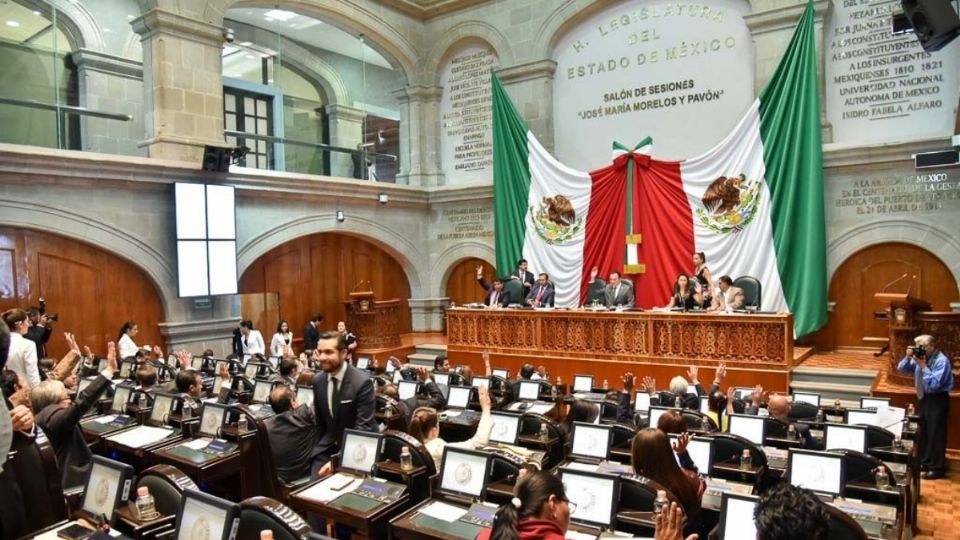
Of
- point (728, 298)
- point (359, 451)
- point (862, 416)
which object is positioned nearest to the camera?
point (359, 451)

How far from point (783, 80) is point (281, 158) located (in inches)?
392

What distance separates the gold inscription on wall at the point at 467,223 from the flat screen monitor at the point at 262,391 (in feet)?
25.9

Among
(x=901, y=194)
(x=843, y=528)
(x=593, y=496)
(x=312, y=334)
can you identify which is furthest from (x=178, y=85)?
(x=901, y=194)

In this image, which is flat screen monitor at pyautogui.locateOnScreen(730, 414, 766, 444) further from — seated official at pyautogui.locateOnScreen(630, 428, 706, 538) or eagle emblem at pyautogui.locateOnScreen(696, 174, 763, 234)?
eagle emblem at pyautogui.locateOnScreen(696, 174, 763, 234)

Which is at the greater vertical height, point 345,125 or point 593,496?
point 345,125

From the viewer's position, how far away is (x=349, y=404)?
4.19 metres

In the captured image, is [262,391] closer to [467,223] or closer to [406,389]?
[406,389]

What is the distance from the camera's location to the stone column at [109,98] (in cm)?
1205

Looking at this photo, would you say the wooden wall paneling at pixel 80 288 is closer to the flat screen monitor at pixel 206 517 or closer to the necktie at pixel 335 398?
the necktie at pixel 335 398

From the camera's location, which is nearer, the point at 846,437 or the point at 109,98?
the point at 846,437

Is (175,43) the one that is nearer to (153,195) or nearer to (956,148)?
(153,195)

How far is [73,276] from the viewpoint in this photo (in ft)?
32.3

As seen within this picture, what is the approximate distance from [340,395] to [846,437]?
11.5ft

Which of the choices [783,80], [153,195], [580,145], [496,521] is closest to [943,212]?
[783,80]
